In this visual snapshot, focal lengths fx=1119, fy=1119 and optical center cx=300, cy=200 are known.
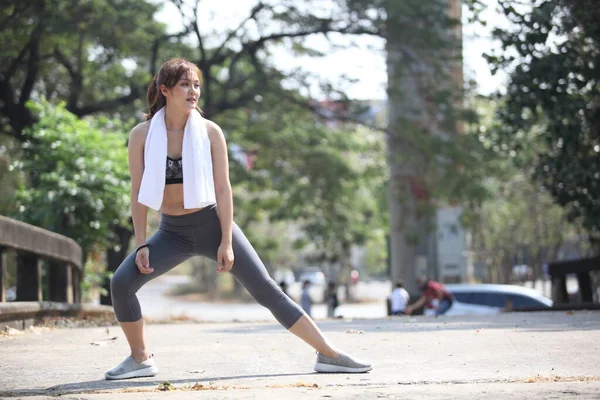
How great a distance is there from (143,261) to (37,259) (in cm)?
612

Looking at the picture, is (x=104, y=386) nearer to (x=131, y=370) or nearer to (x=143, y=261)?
(x=131, y=370)

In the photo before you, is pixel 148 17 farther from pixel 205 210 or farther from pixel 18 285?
pixel 205 210

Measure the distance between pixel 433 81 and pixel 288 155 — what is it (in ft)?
17.0

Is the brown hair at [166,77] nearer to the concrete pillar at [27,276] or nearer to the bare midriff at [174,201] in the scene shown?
the bare midriff at [174,201]

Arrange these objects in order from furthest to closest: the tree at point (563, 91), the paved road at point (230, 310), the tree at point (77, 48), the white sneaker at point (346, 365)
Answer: the paved road at point (230, 310)
the tree at point (77, 48)
the tree at point (563, 91)
the white sneaker at point (346, 365)

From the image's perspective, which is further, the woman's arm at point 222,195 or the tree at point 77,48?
the tree at point 77,48

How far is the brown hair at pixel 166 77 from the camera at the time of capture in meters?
6.02

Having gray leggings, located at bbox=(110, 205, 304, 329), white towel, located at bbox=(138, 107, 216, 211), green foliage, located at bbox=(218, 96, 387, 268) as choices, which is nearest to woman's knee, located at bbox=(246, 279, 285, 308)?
gray leggings, located at bbox=(110, 205, 304, 329)

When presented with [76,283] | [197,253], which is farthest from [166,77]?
[76,283]

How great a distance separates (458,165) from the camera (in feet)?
82.0

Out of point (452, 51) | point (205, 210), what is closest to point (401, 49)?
point (452, 51)

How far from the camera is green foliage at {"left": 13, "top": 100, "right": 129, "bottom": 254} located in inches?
612

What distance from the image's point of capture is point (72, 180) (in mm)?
15648

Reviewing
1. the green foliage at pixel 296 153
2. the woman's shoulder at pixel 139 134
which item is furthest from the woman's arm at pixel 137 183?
the green foliage at pixel 296 153
